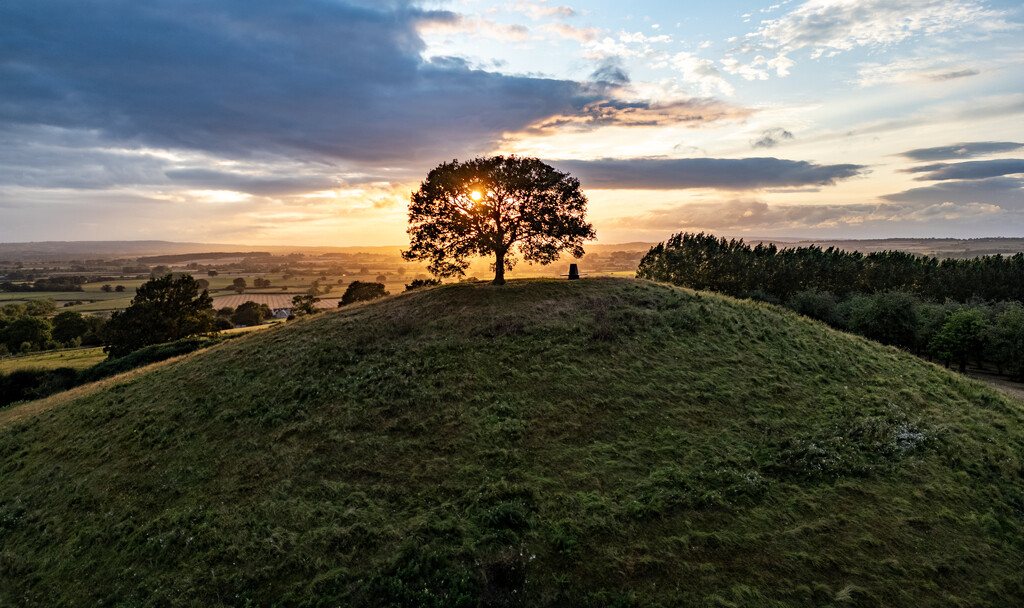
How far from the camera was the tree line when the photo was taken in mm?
45750

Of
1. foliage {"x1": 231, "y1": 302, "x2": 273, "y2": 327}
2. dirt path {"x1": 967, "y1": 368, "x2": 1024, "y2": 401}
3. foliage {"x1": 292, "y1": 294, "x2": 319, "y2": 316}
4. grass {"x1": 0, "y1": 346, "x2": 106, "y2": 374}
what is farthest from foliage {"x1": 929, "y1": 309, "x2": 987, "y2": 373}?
foliage {"x1": 231, "y1": 302, "x2": 273, "y2": 327}

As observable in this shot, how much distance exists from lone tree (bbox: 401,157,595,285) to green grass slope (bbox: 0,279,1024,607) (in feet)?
30.2

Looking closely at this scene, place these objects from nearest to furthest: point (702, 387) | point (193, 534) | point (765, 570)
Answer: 1. point (765, 570)
2. point (193, 534)
3. point (702, 387)

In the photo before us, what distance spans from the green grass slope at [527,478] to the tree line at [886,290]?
31847 mm

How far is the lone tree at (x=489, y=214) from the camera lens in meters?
33.3

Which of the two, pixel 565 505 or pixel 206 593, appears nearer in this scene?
pixel 206 593

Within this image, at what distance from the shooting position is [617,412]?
1842 centimetres

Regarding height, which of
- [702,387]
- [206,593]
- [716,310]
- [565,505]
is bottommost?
[206,593]

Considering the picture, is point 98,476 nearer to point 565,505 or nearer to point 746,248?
point 565,505

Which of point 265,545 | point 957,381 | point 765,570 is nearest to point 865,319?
point 957,381

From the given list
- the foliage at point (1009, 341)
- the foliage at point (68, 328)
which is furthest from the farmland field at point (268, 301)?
the foliage at point (1009, 341)

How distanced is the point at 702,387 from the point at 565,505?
35.9 feet

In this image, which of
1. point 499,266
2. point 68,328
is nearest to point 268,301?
point 68,328

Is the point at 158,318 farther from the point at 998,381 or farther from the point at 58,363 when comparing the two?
the point at 998,381
